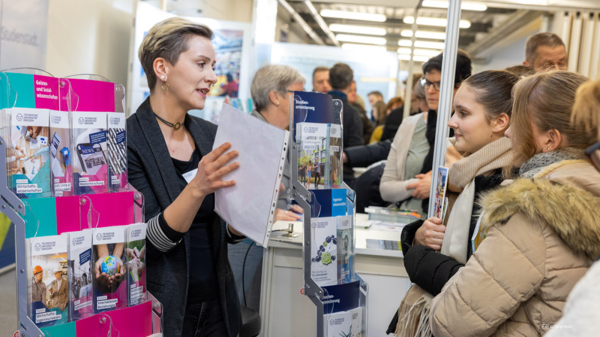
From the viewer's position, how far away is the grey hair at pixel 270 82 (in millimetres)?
3133

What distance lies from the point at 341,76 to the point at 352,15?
477cm

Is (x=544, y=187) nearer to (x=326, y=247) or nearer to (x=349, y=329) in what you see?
(x=326, y=247)

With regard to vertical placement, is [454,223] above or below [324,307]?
above

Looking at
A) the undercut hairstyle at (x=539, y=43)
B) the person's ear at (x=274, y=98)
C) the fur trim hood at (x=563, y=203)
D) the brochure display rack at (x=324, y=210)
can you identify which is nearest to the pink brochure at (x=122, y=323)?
the brochure display rack at (x=324, y=210)

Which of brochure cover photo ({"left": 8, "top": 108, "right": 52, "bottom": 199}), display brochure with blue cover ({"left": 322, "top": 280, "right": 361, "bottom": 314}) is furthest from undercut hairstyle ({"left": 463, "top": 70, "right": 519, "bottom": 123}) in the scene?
brochure cover photo ({"left": 8, "top": 108, "right": 52, "bottom": 199})

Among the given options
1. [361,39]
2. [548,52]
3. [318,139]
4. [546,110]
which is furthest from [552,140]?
[361,39]

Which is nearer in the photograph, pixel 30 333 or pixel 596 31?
pixel 30 333

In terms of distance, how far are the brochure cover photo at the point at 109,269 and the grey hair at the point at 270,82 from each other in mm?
1775

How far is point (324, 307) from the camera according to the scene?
5.79ft

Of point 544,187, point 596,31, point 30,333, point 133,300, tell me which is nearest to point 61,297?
point 30,333

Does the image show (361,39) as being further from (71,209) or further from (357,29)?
(71,209)

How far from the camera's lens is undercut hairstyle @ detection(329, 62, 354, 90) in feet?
14.9

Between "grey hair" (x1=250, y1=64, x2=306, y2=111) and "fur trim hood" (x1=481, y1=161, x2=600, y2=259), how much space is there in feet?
6.63

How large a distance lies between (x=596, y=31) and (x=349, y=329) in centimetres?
623
